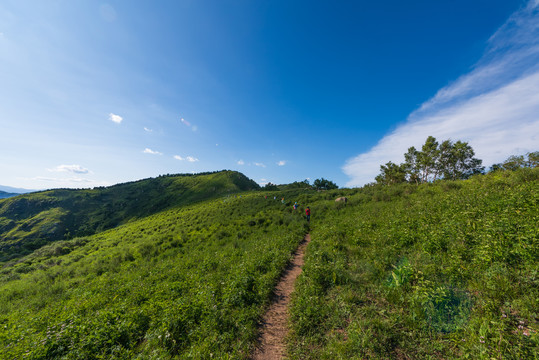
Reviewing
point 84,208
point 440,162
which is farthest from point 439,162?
point 84,208

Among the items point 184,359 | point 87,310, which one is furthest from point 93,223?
point 184,359

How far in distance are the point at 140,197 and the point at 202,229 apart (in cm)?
14765

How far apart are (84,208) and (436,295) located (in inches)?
7494

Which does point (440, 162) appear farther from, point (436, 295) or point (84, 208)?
point (84, 208)

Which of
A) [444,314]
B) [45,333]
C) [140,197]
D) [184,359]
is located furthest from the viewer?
[140,197]

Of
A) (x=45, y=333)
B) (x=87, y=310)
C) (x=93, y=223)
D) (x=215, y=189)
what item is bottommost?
(x=93, y=223)

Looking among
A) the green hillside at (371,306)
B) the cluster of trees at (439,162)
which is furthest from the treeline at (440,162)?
Answer: the green hillside at (371,306)

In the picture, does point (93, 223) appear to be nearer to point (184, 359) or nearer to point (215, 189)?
point (215, 189)

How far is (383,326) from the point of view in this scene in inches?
181

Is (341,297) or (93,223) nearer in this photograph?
(341,297)

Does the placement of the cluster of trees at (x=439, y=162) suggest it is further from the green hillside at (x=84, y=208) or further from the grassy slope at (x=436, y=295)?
the green hillside at (x=84, y=208)

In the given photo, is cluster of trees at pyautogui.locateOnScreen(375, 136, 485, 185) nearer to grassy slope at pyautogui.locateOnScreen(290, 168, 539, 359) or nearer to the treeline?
the treeline

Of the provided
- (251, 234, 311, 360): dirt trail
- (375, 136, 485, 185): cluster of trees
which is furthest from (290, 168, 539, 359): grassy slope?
(375, 136, 485, 185): cluster of trees

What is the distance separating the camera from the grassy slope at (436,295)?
→ 375cm
